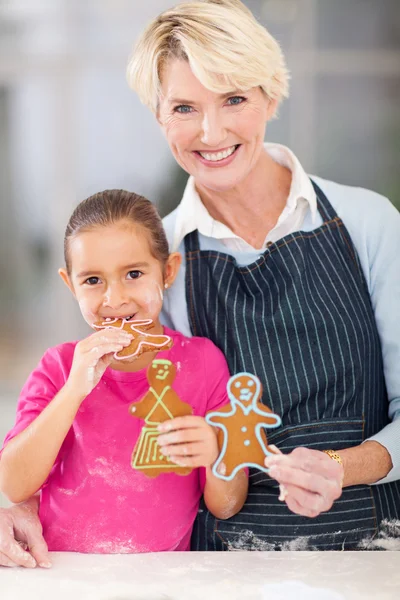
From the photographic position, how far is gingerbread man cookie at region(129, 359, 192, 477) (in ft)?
3.85

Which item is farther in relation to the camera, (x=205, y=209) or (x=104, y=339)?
(x=205, y=209)

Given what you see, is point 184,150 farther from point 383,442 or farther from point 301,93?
point 383,442

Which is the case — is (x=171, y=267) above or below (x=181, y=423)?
above

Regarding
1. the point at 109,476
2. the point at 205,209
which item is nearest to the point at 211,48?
the point at 205,209

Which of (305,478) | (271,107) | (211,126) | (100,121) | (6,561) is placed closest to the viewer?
(305,478)

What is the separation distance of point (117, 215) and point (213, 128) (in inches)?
9.3

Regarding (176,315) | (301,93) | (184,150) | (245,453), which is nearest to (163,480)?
(245,453)

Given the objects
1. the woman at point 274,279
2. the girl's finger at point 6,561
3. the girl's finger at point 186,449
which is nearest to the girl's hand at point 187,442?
the girl's finger at point 186,449

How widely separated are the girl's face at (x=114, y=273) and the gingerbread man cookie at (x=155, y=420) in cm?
17

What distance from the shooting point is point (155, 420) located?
46.4 inches

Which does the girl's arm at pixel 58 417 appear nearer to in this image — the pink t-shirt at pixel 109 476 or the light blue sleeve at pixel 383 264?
the pink t-shirt at pixel 109 476

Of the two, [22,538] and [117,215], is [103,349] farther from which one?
[22,538]

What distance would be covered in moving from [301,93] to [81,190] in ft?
1.68

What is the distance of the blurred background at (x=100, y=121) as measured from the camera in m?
1.51
